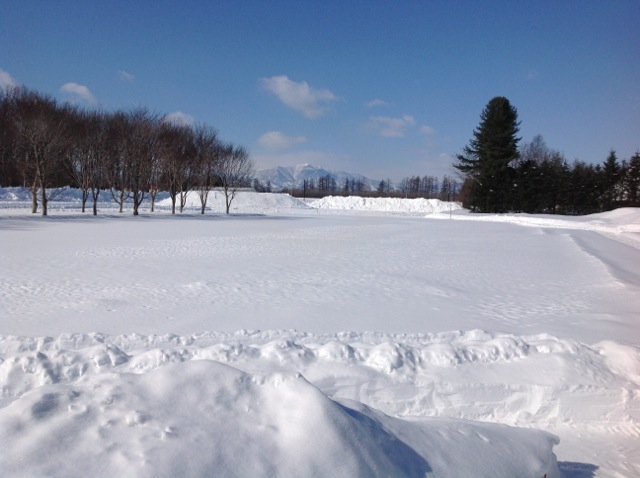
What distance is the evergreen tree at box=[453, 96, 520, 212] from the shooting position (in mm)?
53656

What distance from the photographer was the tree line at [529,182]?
173 feet

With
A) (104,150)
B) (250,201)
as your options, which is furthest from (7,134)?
(250,201)

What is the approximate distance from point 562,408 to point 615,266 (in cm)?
1149

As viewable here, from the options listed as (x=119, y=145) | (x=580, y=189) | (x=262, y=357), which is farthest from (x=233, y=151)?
(x=262, y=357)

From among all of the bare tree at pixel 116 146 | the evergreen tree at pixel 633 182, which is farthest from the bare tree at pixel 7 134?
the evergreen tree at pixel 633 182

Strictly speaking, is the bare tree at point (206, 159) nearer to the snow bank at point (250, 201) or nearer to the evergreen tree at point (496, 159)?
the snow bank at point (250, 201)

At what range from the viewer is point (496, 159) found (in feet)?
179

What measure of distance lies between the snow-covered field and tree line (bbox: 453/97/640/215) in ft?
139

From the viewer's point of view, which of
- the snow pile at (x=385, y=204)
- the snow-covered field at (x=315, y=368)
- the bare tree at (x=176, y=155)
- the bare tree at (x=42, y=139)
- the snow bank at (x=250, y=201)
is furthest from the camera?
the snow pile at (x=385, y=204)

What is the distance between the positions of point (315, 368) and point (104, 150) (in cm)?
4001

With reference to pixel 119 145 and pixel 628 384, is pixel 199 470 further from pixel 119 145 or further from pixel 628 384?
pixel 119 145

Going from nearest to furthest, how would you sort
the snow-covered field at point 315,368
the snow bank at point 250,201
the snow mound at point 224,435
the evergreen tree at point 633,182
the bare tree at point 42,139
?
the snow mound at point 224,435
the snow-covered field at point 315,368
the bare tree at point 42,139
the evergreen tree at point 633,182
the snow bank at point 250,201

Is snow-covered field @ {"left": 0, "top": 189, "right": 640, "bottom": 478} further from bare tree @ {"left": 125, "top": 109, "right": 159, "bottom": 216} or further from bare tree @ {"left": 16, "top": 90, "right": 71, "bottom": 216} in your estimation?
bare tree @ {"left": 125, "top": 109, "right": 159, "bottom": 216}

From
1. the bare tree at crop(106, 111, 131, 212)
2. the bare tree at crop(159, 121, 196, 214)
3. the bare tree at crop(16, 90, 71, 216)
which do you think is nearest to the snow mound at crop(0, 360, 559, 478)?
the bare tree at crop(16, 90, 71, 216)
